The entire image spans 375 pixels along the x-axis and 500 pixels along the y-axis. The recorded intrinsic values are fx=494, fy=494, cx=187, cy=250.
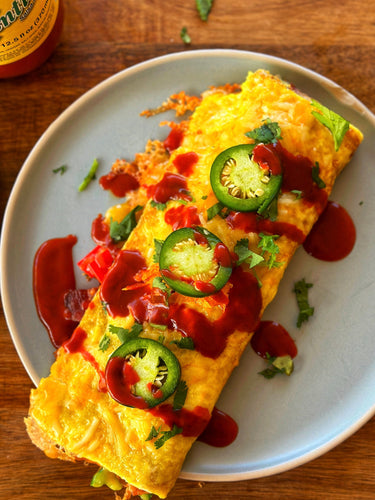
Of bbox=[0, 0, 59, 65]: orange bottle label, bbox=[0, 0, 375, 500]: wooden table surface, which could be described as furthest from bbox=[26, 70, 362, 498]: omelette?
bbox=[0, 0, 59, 65]: orange bottle label

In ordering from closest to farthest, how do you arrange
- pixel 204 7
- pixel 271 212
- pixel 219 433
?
pixel 271 212, pixel 219 433, pixel 204 7

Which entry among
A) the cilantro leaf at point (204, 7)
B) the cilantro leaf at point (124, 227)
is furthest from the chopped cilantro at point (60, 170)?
the cilantro leaf at point (204, 7)

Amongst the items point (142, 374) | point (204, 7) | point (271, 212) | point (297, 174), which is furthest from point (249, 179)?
point (204, 7)

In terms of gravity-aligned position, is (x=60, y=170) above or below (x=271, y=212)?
below

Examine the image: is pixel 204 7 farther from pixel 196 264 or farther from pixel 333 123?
pixel 196 264

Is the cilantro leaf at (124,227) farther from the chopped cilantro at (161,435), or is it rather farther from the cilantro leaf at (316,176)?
the chopped cilantro at (161,435)

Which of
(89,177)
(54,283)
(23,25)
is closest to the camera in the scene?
(23,25)
